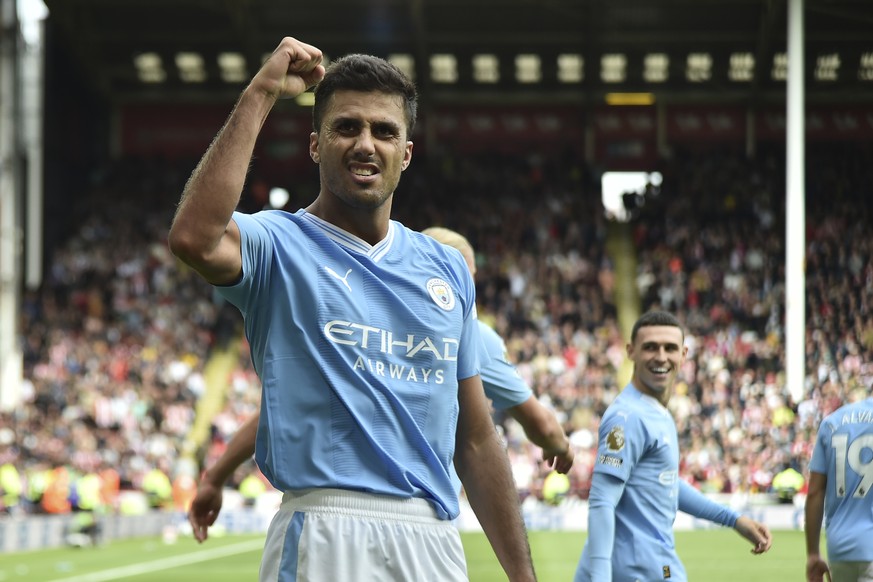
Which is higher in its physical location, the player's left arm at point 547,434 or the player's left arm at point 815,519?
the player's left arm at point 547,434

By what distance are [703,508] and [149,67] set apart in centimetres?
3542

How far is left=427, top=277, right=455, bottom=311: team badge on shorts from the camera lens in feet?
12.2

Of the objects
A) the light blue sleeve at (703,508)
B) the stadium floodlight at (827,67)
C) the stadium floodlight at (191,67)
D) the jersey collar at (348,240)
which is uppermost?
the stadium floodlight at (191,67)

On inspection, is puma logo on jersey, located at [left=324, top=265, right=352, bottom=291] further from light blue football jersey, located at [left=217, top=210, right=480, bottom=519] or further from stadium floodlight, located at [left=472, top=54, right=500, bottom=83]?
stadium floodlight, located at [left=472, top=54, right=500, bottom=83]

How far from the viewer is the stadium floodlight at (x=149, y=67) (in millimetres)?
39906

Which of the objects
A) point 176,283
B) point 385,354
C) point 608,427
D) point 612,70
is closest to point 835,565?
point 608,427

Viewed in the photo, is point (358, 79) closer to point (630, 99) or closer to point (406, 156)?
point (406, 156)

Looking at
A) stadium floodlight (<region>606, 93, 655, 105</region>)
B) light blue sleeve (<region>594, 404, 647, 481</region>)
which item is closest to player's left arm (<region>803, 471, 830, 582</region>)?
light blue sleeve (<region>594, 404, 647, 481</region>)

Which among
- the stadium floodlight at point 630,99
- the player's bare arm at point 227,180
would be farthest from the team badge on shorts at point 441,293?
the stadium floodlight at point 630,99

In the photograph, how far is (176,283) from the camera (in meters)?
36.8

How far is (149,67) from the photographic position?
4062cm

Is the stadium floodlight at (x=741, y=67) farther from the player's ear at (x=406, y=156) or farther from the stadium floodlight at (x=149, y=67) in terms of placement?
the player's ear at (x=406, y=156)

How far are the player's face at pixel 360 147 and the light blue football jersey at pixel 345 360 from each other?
0.14 meters

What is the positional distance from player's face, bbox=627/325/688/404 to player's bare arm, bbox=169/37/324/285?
4.15 metres
